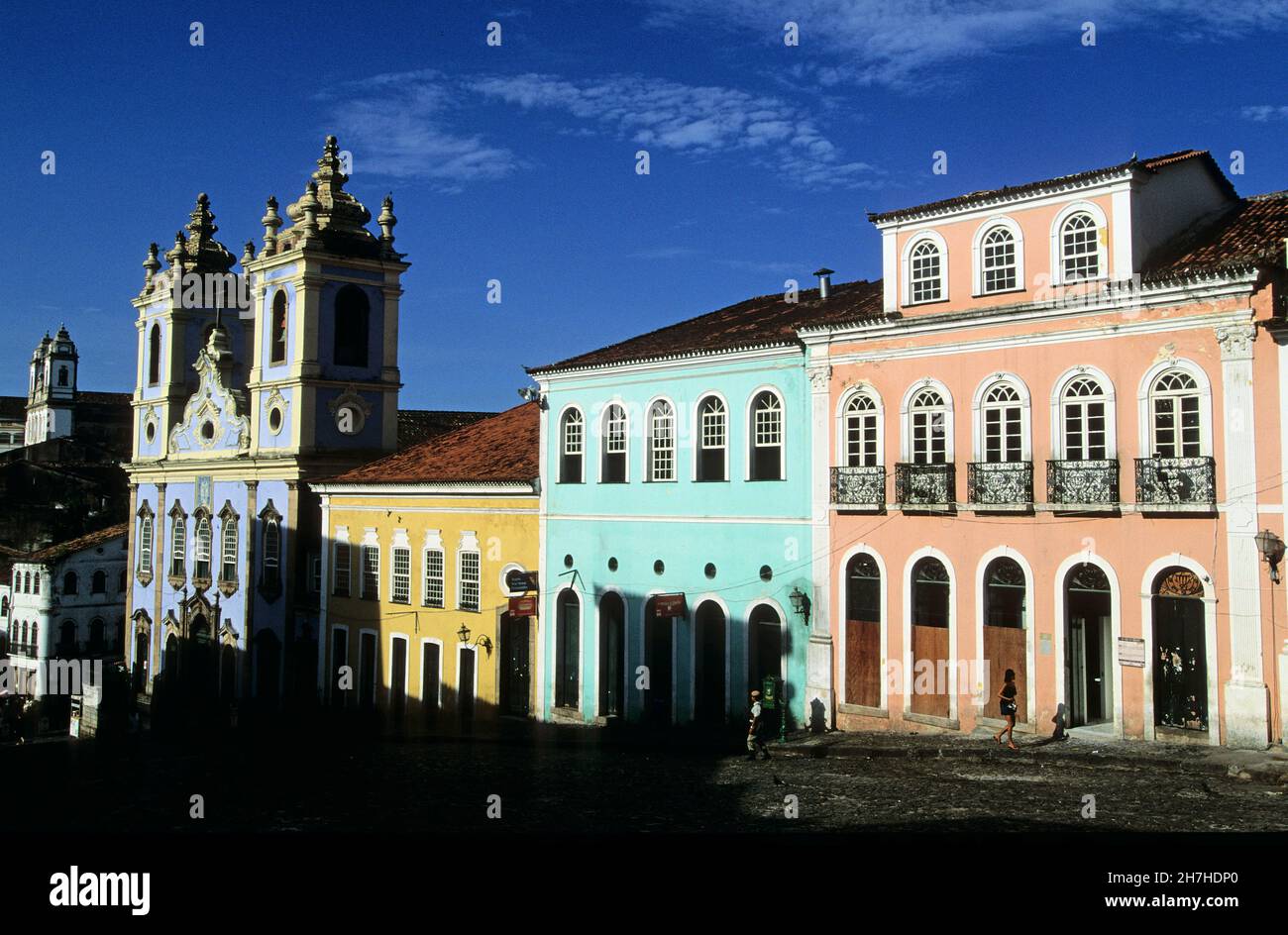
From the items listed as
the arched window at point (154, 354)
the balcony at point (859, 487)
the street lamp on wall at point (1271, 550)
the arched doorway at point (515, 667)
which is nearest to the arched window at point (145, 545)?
the arched window at point (154, 354)

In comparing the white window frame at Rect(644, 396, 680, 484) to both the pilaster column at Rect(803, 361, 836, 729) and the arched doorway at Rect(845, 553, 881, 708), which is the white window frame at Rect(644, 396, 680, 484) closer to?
the pilaster column at Rect(803, 361, 836, 729)

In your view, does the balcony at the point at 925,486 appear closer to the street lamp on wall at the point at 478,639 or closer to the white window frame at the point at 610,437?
the white window frame at the point at 610,437

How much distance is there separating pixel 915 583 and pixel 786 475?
134 inches

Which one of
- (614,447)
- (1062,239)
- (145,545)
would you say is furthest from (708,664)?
(145,545)

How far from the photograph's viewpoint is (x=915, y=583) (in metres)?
21.1

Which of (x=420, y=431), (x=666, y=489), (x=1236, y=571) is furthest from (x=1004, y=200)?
(x=420, y=431)

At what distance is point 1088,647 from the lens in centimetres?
1931

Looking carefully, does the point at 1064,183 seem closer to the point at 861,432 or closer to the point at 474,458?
the point at 861,432

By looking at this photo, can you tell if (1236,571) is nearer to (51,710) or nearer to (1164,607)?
(1164,607)

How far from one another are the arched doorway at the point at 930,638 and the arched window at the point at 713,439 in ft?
16.1

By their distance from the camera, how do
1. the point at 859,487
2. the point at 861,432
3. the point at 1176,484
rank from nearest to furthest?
1. the point at 1176,484
2. the point at 859,487
3. the point at 861,432

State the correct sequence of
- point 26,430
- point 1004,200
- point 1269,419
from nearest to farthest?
point 1269,419, point 1004,200, point 26,430

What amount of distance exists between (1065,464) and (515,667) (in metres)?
14.4

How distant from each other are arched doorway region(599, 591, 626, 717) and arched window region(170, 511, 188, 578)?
2169cm
